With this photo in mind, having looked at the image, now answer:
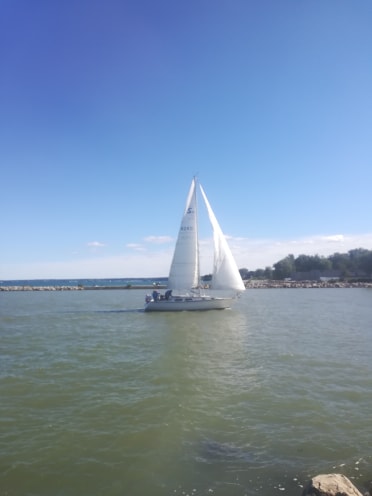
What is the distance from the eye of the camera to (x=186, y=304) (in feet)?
137

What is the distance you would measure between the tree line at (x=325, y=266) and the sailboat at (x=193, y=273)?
110335 mm

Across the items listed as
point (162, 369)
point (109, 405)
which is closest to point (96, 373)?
point (162, 369)

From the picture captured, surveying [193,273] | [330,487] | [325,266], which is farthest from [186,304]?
[325,266]

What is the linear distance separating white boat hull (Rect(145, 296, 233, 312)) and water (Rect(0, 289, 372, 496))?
18994mm

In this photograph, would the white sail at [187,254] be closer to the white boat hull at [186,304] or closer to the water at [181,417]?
the white boat hull at [186,304]

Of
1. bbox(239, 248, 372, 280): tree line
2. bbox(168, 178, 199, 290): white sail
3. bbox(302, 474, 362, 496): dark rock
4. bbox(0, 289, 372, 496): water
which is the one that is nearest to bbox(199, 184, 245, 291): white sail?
bbox(168, 178, 199, 290): white sail

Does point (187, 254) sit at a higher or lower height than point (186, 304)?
higher

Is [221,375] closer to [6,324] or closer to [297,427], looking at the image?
[297,427]

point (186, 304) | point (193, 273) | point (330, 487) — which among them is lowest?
point (330, 487)

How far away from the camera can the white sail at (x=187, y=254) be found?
1704 inches

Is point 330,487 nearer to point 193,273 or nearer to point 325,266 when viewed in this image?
point 193,273

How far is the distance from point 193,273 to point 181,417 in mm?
32232

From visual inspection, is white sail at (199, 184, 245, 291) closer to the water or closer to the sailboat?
the sailboat

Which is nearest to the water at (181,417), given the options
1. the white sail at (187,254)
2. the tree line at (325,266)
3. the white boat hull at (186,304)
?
the white boat hull at (186,304)
